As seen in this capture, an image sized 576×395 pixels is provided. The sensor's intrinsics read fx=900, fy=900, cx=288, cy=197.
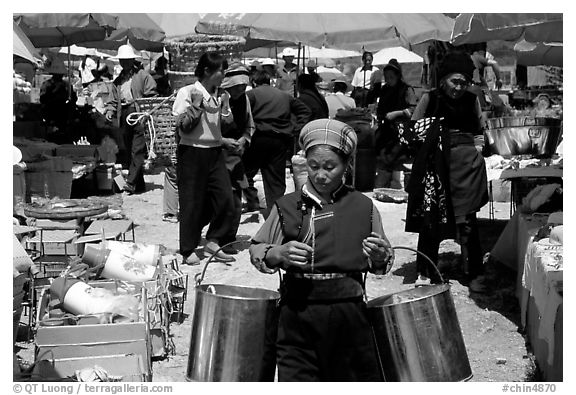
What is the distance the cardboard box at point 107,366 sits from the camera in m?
4.82

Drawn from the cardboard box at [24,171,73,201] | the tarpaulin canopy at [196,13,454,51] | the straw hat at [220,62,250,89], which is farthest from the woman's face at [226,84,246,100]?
the tarpaulin canopy at [196,13,454,51]

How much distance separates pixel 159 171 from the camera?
1500 cm

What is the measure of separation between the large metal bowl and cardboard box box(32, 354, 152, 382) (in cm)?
467

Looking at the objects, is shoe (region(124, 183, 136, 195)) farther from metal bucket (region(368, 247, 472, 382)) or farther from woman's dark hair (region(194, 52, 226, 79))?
metal bucket (region(368, 247, 472, 382))

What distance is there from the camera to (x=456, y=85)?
271 inches

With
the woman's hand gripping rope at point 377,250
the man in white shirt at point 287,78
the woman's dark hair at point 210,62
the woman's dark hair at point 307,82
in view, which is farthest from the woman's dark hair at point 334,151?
the man in white shirt at point 287,78

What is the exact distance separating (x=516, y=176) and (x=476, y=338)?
2.01 meters

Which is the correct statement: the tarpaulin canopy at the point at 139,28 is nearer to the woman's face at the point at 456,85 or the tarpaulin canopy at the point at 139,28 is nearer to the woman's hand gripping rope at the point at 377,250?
the woman's face at the point at 456,85

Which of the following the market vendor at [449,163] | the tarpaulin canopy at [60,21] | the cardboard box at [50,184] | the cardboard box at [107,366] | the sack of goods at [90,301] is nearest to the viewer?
the cardboard box at [107,366]

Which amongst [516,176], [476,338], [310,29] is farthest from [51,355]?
[310,29]

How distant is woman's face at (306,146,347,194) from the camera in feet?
12.1

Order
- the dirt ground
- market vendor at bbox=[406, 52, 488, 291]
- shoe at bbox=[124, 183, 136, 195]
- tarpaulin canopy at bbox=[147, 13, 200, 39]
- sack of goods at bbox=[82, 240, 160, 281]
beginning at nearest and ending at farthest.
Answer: the dirt ground
sack of goods at bbox=[82, 240, 160, 281]
market vendor at bbox=[406, 52, 488, 291]
shoe at bbox=[124, 183, 136, 195]
tarpaulin canopy at bbox=[147, 13, 200, 39]

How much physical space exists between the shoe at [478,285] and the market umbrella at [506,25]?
197 centimetres

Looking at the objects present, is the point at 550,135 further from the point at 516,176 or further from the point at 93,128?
the point at 93,128
